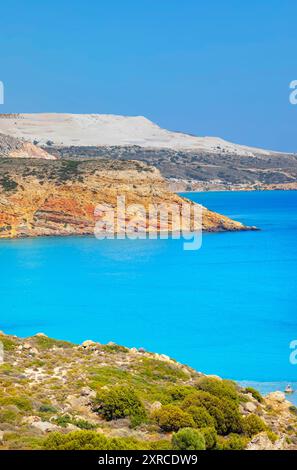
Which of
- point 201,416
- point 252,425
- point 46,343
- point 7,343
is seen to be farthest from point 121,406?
point 46,343

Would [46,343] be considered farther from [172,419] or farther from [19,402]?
[172,419]

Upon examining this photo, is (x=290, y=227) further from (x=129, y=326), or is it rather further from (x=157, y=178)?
(x=129, y=326)

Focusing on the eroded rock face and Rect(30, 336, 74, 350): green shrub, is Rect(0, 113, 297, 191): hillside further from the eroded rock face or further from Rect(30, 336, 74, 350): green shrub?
Rect(30, 336, 74, 350): green shrub

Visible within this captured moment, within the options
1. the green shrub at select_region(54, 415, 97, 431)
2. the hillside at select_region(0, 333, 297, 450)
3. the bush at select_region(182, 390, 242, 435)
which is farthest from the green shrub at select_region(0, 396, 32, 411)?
the bush at select_region(182, 390, 242, 435)

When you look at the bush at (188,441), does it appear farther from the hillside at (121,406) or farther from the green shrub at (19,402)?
the green shrub at (19,402)


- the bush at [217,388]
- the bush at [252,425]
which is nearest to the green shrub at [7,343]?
the bush at [217,388]
